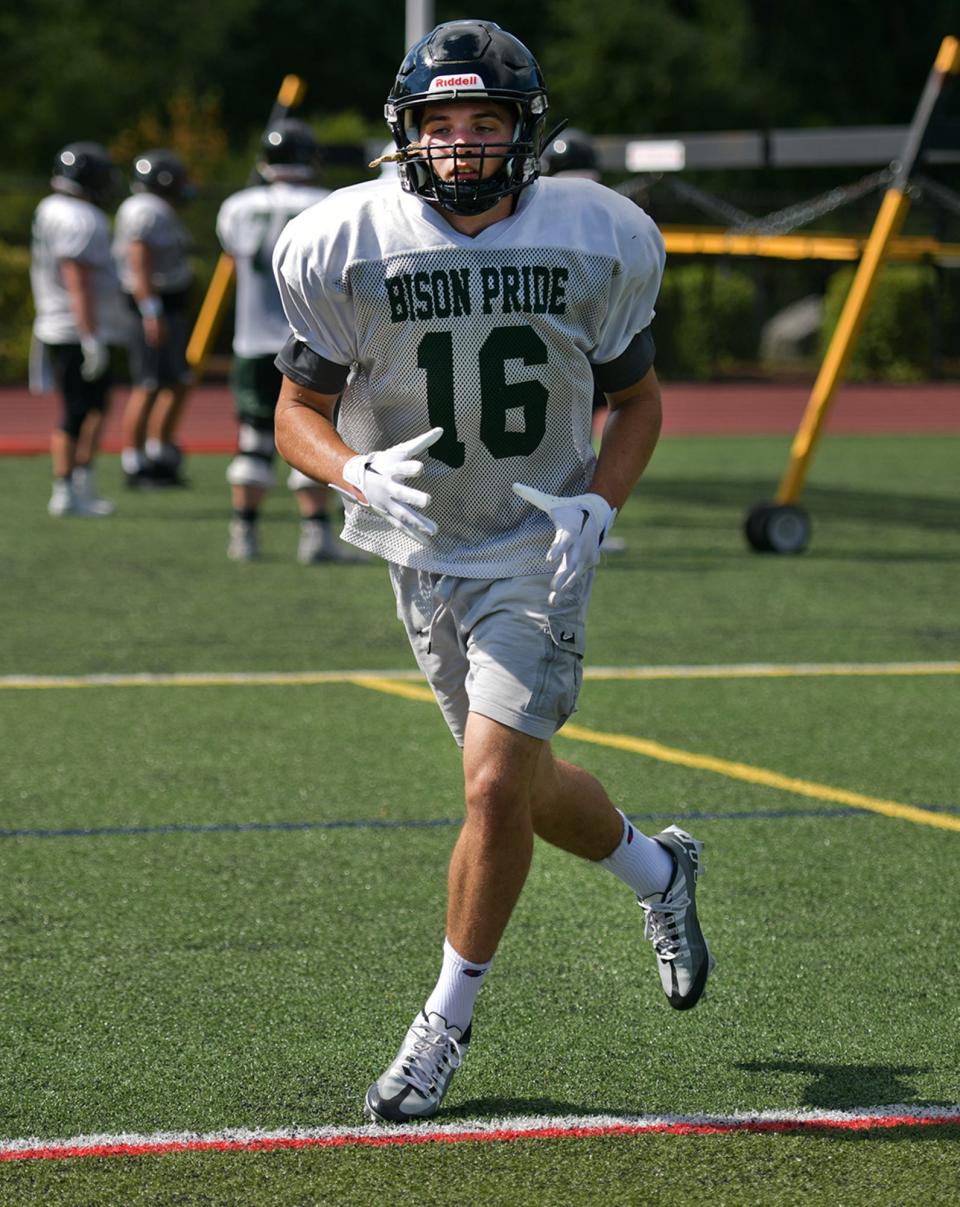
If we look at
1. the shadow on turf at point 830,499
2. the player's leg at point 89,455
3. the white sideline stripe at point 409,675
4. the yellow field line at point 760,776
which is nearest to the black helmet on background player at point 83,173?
the player's leg at point 89,455

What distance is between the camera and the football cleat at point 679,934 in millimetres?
3953

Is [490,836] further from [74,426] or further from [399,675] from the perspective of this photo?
[74,426]

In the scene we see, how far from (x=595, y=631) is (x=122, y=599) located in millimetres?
2286

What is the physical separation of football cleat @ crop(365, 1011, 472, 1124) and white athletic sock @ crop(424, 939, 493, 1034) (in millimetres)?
30

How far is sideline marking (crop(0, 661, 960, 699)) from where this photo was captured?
7.45m

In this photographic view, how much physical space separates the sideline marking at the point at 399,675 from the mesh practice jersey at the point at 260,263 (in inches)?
122

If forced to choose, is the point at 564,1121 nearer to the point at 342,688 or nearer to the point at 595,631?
the point at 342,688

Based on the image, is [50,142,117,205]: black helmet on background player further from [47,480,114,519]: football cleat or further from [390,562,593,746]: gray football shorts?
[390,562,593,746]: gray football shorts

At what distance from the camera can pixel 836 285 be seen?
29094mm

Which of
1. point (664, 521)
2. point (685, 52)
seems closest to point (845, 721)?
point (664, 521)

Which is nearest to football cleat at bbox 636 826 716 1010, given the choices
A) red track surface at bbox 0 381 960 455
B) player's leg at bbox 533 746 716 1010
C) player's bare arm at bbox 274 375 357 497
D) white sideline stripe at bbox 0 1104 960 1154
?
player's leg at bbox 533 746 716 1010

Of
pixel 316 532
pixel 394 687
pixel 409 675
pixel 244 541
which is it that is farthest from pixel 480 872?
pixel 244 541

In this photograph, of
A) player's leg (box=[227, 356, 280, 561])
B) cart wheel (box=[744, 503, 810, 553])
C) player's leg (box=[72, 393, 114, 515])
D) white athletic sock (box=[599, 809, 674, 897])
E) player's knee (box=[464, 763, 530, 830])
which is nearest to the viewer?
player's knee (box=[464, 763, 530, 830])

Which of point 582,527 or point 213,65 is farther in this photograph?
point 213,65
